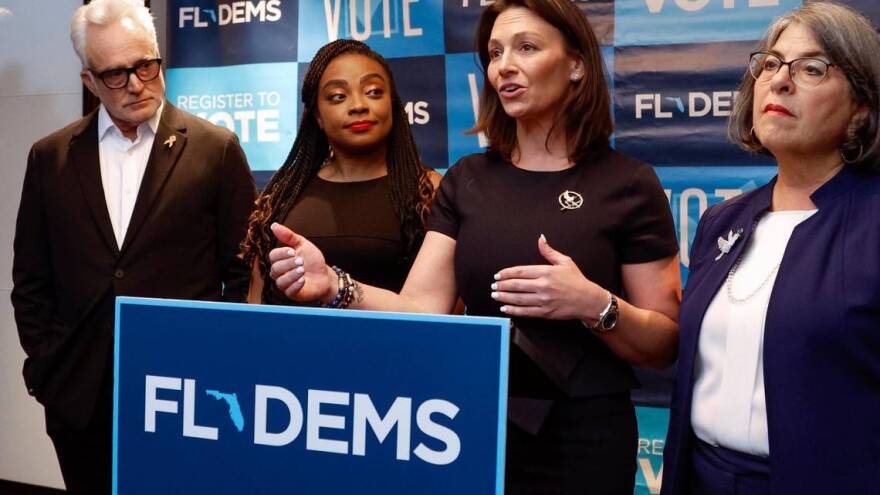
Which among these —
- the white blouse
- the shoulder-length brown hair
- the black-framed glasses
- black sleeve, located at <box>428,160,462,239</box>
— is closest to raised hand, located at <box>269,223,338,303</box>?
black sleeve, located at <box>428,160,462,239</box>

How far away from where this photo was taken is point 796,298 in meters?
1.36

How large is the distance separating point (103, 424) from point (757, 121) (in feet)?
5.84

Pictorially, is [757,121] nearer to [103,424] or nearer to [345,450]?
[345,450]

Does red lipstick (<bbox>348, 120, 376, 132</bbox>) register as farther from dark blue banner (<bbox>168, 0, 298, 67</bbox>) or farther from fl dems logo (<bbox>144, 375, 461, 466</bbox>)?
dark blue banner (<bbox>168, 0, 298, 67</bbox>)

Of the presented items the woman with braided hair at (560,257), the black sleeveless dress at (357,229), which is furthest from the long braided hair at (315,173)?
the woman with braided hair at (560,257)

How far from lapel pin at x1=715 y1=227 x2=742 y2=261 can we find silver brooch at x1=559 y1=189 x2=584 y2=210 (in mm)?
267

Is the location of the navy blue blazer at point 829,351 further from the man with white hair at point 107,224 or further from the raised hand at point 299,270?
the man with white hair at point 107,224

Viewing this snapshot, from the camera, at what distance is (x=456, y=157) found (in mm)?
3131

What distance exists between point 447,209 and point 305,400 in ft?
2.45

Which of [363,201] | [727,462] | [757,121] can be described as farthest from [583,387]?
[363,201]

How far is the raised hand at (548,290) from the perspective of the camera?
1.44 metres

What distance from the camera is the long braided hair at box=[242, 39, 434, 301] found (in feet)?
7.20

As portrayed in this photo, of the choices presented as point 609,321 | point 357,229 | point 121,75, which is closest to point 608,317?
point 609,321

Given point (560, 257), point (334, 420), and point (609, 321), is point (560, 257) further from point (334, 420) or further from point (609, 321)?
point (334, 420)
